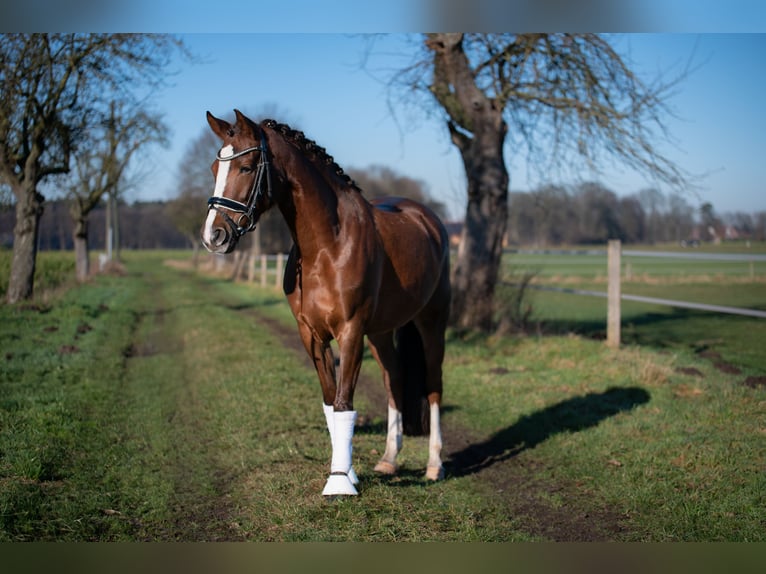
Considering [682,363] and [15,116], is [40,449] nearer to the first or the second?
[15,116]

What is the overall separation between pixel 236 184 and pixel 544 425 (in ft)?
14.2

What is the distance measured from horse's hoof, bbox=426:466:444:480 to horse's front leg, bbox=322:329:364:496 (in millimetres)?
939

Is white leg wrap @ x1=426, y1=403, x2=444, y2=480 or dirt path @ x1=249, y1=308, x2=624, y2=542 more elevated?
white leg wrap @ x1=426, y1=403, x2=444, y2=480

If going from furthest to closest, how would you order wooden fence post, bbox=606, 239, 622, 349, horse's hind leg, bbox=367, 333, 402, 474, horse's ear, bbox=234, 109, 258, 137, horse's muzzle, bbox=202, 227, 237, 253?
wooden fence post, bbox=606, 239, 622, 349
horse's hind leg, bbox=367, 333, 402, 474
horse's ear, bbox=234, 109, 258, 137
horse's muzzle, bbox=202, 227, 237, 253

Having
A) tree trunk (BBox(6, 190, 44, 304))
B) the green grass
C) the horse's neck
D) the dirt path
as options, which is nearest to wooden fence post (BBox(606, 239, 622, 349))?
the green grass

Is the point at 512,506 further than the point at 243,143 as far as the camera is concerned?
Yes

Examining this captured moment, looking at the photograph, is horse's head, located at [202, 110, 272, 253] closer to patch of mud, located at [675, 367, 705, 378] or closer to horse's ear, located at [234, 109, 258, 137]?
horse's ear, located at [234, 109, 258, 137]

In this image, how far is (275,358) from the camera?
31.9ft

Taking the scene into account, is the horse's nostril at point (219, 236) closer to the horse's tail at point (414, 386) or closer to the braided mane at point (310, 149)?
the braided mane at point (310, 149)

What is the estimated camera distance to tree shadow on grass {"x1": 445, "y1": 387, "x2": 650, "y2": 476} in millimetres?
5453

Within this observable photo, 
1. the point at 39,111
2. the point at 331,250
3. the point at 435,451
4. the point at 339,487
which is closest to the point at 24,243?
the point at 39,111

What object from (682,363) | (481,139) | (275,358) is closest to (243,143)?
(275,358)

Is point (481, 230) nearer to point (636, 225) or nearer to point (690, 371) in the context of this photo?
point (690, 371)

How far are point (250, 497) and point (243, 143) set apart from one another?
2365 mm
